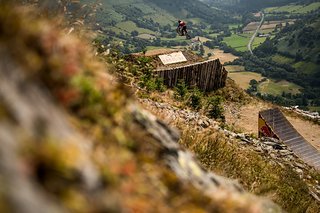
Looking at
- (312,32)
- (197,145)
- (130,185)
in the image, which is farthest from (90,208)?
(312,32)

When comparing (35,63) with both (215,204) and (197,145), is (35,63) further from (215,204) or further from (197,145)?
(197,145)

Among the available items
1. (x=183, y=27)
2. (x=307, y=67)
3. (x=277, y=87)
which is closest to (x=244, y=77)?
(x=277, y=87)

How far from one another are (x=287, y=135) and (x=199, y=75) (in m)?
10.3

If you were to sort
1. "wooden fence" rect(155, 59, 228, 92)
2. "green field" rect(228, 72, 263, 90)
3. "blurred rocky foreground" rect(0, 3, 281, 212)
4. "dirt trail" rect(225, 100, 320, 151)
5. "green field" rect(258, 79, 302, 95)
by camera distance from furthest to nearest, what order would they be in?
"green field" rect(228, 72, 263, 90) → "green field" rect(258, 79, 302, 95) → "wooden fence" rect(155, 59, 228, 92) → "dirt trail" rect(225, 100, 320, 151) → "blurred rocky foreground" rect(0, 3, 281, 212)

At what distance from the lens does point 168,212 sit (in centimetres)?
266

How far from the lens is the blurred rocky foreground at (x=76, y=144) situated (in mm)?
1880

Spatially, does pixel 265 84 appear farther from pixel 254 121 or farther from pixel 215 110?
pixel 215 110

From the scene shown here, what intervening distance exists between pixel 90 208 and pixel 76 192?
0.36 feet

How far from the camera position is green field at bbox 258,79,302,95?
148 m

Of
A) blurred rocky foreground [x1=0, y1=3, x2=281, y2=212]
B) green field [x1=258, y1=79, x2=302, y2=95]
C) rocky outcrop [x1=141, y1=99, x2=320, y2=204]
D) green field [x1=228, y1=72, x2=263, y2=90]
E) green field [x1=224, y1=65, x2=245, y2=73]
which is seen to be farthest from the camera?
green field [x1=224, y1=65, x2=245, y2=73]

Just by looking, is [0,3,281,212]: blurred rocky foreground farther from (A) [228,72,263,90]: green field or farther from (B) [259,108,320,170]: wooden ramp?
(A) [228,72,263,90]: green field

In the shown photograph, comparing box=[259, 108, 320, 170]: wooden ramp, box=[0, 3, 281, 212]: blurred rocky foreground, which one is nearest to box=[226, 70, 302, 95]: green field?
box=[259, 108, 320, 170]: wooden ramp

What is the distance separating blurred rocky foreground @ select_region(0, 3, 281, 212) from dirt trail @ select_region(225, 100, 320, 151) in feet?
70.3

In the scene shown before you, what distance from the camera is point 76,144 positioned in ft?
7.41
